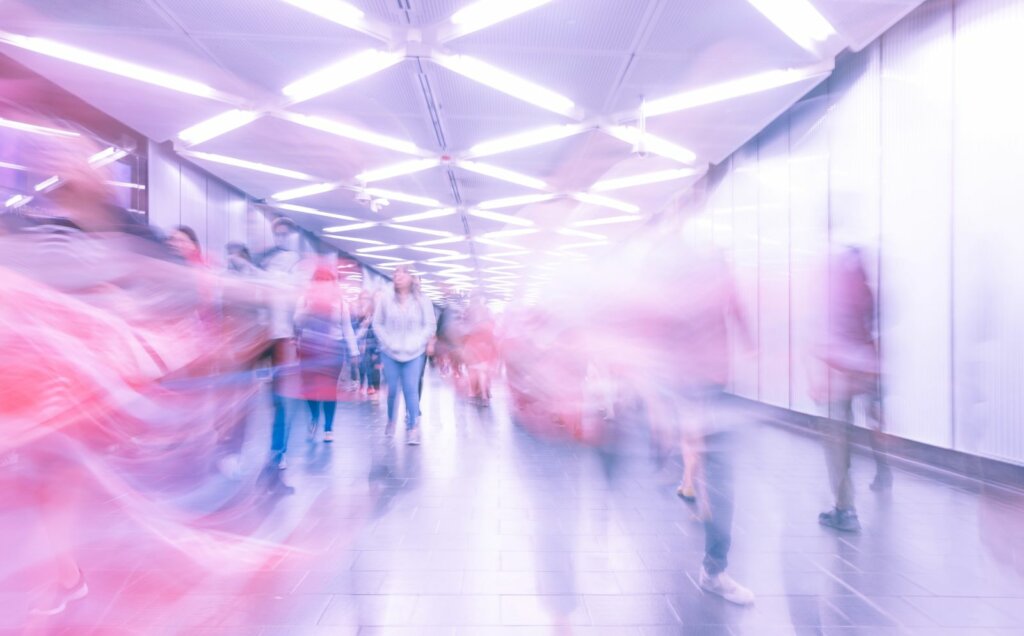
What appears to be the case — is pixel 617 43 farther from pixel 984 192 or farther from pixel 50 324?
pixel 50 324

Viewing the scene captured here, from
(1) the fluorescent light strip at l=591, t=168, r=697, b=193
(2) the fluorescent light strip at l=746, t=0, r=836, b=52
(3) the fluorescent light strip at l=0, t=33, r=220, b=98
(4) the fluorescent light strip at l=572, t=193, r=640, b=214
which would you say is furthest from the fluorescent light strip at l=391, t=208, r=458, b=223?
(2) the fluorescent light strip at l=746, t=0, r=836, b=52

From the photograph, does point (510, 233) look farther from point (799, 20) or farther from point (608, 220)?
point (799, 20)

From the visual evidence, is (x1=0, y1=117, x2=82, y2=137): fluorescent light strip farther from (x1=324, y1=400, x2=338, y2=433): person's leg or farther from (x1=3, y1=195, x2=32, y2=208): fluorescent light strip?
(x1=324, y1=400, x2=338, y2=433): person's leg

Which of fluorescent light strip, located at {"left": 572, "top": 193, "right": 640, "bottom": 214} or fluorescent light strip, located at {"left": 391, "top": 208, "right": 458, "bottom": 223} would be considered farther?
fluorescent light strip, located at {"left": 391, "top": 208, "right": 458, "bottom": 223}

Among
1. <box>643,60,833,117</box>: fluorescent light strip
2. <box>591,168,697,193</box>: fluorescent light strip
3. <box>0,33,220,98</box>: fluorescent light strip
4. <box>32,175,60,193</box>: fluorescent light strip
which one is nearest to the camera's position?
<box>32,175,60,193</box>: fluorescent light strip

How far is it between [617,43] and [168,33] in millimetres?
4322

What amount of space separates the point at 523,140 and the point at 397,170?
8.89 feet

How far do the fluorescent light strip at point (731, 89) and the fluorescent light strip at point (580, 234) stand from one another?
25.2 feet

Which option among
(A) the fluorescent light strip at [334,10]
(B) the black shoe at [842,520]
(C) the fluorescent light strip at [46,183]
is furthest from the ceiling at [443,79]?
(C) the fluorescent light strip at [46,183]

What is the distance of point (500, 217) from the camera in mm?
12875

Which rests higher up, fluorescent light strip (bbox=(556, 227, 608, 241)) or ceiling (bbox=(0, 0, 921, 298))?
ceiling (bbox=(0, 0, 921, 298))

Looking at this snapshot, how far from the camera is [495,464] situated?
4.73m

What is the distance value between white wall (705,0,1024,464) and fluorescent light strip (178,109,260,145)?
6.72 meters

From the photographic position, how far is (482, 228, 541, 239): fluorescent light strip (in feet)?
47.1
